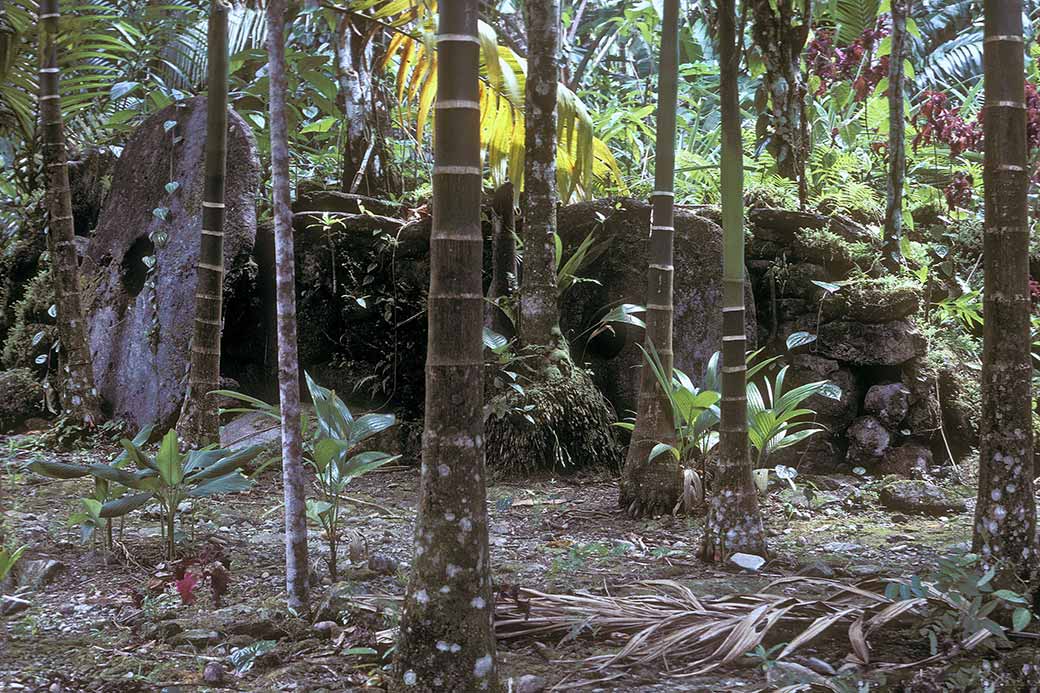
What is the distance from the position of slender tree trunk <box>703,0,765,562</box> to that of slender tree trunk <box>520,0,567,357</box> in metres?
2.14

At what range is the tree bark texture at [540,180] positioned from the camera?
244 inches

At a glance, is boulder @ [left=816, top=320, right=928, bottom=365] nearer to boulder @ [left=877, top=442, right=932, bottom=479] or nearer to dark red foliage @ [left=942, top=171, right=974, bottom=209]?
boulder @ [left=877, top=442, right=932, bottom=479]

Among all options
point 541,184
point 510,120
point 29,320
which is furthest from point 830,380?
point 29,320

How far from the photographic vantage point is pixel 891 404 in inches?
263

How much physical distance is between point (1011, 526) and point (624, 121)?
757cm

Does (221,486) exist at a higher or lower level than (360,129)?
lower

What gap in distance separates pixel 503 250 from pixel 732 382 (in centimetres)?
343

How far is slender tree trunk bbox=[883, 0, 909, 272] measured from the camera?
6.91 metres

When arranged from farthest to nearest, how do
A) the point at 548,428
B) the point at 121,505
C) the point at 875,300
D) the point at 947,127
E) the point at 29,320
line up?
1. the point at 29,320
2. the point at 947,127
3. the point at 875,300
4. the point at 548,428
5. the point at 121,505

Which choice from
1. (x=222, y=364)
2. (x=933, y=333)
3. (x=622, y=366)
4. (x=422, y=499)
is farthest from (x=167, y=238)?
(x=933, y=333)

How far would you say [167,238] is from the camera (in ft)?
26.0

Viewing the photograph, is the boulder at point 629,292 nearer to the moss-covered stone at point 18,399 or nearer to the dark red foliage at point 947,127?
the dark red foliage at point 947,127

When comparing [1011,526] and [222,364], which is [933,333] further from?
[222,364]

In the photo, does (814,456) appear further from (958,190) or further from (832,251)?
(958,190)
